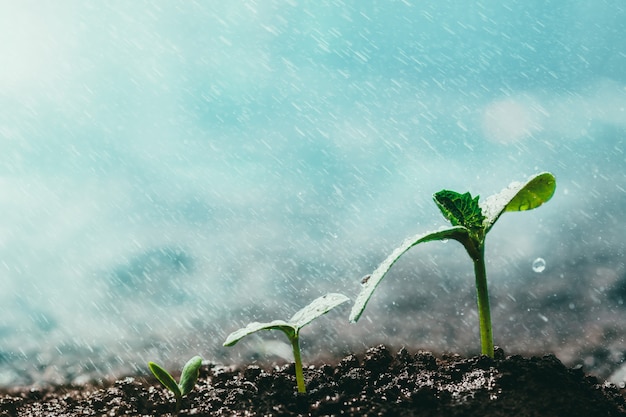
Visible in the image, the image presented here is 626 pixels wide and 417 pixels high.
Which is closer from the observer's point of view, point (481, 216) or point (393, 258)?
point (393, 258)

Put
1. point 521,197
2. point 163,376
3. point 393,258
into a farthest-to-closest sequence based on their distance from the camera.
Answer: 1. point 521,197
2. point 163,376
3. point 393,258

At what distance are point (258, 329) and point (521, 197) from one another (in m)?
0.70

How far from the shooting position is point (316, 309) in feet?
4.19

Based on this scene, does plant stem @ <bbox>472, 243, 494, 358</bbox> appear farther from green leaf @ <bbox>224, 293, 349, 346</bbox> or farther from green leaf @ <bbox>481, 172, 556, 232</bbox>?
green leaf @ <bbox>224, 293, 349, 346</bbox>

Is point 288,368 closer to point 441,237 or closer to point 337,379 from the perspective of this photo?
point 337,379

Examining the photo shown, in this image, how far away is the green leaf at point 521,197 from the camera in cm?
128

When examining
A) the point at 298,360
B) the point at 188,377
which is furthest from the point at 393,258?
the point at 188,377

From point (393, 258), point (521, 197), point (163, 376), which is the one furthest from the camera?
point (521, 197)

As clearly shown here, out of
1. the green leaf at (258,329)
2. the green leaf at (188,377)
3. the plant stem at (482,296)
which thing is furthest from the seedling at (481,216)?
the green leaf at (188,377)

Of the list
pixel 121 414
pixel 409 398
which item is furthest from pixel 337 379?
pixel 121 414

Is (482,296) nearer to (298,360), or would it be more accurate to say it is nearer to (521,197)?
(521,197)

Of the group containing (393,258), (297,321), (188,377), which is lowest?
(188,377)

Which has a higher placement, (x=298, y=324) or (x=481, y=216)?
(x=481, y=216)

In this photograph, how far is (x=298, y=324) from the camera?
125 cm
